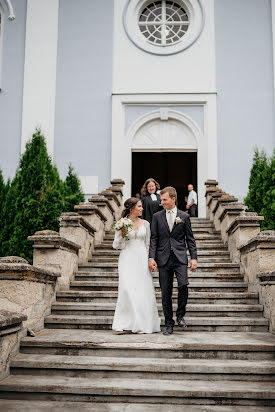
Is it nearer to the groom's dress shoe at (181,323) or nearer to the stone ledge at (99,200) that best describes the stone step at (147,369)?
the groom's dress shoe at (181,323)

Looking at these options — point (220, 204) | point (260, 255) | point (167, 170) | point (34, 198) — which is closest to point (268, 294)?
point (260, 255)

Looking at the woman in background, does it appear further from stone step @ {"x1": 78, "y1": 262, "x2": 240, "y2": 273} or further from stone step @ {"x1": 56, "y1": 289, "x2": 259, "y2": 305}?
stone step @ {"x1": 56, "y1": 289, "x2": 259, "y2": 305}

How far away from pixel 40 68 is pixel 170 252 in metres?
12.8

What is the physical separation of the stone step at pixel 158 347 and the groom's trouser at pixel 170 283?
422 millimetres

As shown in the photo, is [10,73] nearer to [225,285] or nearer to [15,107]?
[15,107]

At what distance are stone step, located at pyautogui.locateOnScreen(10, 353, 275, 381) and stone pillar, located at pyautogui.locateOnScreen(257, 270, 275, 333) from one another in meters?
1.29

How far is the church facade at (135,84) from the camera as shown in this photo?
1656 centimetres

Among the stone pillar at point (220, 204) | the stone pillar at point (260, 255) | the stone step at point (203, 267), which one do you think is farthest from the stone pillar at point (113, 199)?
the stone pillar at point (260, 255)

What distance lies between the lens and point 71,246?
27.2 ft

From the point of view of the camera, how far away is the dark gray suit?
20.7 feet

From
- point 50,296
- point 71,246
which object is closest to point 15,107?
point 71,246

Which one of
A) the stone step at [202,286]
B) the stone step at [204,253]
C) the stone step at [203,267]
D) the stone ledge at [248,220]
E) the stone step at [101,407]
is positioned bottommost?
the stone step at [101,407]

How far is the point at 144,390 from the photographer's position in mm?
4684

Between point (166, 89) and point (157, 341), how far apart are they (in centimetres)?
1233
